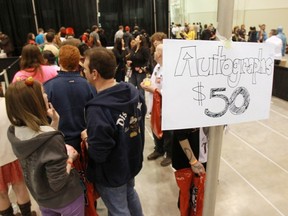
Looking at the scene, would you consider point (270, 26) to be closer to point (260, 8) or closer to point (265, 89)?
point (260, 8)

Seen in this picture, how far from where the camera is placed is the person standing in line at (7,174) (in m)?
1.76

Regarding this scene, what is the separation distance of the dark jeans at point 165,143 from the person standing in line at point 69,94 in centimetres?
119

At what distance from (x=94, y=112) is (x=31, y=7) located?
38.8 feet

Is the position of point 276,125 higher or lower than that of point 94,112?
lower

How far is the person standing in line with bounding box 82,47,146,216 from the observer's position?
4.62 ft

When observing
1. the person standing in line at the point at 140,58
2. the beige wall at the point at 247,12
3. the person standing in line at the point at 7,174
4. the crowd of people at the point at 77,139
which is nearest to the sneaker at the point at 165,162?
the crowd of people at the point at 77,139

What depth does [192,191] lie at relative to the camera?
1.78 metres

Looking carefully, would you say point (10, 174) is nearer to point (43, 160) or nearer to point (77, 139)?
point (77, 139)

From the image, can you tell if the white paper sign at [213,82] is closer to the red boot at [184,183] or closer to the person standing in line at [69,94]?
the red boot at [184,183]

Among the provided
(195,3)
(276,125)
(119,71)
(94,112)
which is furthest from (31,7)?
(94,112)

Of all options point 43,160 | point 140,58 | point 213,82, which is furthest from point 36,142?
point 140,58

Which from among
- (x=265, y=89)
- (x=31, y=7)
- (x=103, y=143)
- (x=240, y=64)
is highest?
(x=31, y=7)

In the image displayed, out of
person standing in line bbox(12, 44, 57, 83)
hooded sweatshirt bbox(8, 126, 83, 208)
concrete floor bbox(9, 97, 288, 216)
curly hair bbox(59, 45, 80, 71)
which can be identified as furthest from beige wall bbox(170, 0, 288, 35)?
hooded sweatshirt bbox(8, 126, 83, 208)

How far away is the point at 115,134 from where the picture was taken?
1.47m
